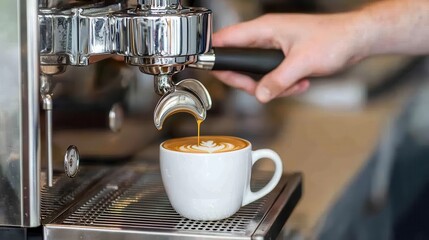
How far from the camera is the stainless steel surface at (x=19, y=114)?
0.79 metres

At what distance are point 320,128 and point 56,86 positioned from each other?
1.00 meters

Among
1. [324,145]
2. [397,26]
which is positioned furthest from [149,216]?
[324,145]

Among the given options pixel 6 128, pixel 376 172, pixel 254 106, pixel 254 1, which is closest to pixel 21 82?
pixel 6 128

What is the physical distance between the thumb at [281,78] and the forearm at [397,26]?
0.38 ft

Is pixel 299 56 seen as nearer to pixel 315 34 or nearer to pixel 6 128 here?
pixel 315 34

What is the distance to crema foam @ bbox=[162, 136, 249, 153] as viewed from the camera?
887 mm

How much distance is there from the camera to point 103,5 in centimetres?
90

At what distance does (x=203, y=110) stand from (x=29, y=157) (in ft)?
0.55

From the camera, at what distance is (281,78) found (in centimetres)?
102

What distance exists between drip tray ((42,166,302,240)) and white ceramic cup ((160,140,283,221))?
12 millimetres

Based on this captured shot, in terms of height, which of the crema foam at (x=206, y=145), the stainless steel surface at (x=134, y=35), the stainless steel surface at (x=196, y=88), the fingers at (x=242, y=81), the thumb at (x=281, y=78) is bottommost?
the crema foam at (x=206, y=145)

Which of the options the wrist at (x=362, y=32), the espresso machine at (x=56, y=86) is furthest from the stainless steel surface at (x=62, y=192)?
the wrist at (x=362, y=32)

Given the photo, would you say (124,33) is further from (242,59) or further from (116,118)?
(116,118)

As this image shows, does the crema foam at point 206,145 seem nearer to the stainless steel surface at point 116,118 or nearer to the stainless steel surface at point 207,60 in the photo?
the stainless steel surface at point 207,60
